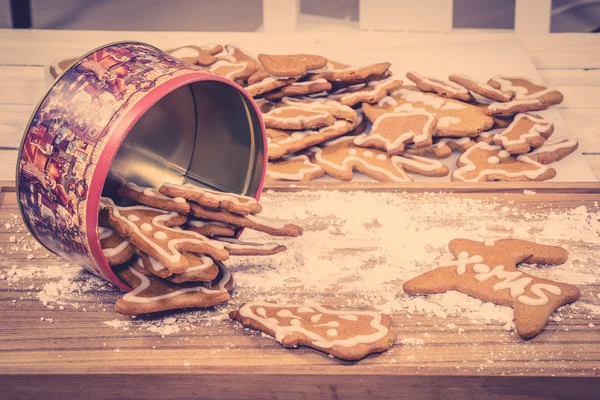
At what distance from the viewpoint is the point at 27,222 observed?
1.37 m

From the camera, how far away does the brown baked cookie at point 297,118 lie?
188 cm

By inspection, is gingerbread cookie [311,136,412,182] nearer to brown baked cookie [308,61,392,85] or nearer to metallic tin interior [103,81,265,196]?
brown baked cookie [308,61,392,85]

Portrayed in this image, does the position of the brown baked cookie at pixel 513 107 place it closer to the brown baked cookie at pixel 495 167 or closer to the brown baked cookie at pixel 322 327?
the brown baked cookie at pixel 495 167

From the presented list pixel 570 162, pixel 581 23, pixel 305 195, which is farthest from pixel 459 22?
pixel 305 195

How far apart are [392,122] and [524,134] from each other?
30 cm

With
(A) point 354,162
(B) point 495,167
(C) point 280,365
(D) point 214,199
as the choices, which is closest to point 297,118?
(A) point 354,162

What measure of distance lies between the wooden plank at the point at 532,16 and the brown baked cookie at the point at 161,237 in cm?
160

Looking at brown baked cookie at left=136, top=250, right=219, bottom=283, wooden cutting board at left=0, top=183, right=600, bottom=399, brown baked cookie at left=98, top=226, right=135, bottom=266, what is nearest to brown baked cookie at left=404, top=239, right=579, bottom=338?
wooden cutting board at left=0, top=183, right=600, bottom=399

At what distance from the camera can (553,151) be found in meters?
1.88

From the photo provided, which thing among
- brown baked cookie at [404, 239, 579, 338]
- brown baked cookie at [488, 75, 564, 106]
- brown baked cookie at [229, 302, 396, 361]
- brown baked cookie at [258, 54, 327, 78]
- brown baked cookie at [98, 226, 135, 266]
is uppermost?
brown baked cookie at [258, 54, 327, 78]

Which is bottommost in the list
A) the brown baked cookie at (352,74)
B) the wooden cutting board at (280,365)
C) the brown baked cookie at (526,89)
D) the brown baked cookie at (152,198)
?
the wooden cutting board at (280,365)

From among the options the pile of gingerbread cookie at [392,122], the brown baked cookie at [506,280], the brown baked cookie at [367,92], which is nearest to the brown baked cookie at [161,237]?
the brown baked cookie at [506,280]

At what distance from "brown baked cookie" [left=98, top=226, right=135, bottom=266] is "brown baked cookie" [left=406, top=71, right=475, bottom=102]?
3.32 ft

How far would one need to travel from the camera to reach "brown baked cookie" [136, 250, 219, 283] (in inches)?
51.6
